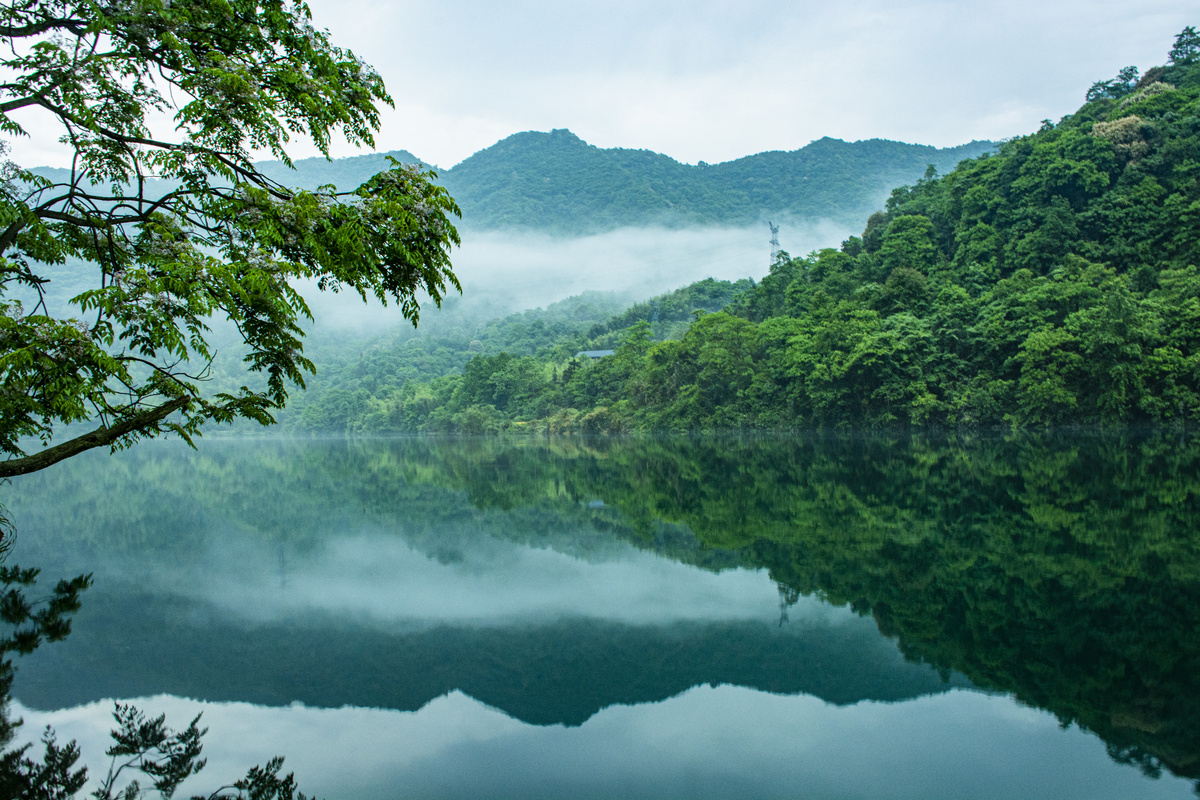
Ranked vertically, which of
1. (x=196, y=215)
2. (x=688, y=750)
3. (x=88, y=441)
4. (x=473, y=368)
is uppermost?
(x=196, y=215)

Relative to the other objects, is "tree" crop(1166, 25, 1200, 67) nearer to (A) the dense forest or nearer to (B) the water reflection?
(A) the dense forest

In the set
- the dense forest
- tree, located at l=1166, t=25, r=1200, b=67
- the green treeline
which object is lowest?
the green treeline

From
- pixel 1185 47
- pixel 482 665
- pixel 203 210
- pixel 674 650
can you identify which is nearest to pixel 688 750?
pixel 674 650

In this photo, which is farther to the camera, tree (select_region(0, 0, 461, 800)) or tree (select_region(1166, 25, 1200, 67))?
tree (select_region(1166, 25, 1200, 67))

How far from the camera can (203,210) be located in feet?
18.0

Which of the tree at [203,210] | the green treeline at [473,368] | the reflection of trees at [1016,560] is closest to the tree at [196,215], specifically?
the tree at [203,210]

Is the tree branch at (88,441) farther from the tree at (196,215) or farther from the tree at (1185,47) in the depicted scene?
the tree at (1185,47)

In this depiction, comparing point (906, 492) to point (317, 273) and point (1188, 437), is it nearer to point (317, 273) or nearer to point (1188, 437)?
point (317, 273)

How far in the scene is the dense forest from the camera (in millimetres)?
34500

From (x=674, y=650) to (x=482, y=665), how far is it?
5.05 feet

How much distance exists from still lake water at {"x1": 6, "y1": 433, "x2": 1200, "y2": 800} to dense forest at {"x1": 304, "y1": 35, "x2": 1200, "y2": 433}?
27212mm

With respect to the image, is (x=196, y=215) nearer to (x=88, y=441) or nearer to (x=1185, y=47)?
(x=88, y=441)

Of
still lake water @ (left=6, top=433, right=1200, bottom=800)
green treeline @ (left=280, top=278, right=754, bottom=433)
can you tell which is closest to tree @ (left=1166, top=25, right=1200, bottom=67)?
green treeline @ (left=280, top=278, right=754, bottom=433)

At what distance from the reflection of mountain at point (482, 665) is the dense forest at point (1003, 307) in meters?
35.5
